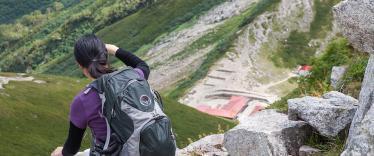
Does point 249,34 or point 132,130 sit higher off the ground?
point 132,130

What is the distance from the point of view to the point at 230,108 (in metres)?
110

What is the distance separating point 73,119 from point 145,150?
122 cm

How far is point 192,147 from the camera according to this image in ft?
58.5

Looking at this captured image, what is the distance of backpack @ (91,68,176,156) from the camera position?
8.32 metres

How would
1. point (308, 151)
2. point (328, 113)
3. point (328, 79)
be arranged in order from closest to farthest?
point (328, 113), point (308, 151), point (328, 79)

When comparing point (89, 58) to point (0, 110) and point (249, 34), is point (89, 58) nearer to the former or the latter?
point (0, 110)

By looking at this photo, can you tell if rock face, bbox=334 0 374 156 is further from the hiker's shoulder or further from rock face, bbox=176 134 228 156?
rock face, bbox=176 134 228 156

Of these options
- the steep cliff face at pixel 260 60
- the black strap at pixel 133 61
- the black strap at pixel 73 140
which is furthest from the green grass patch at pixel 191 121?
the black strap at pixel 73 140

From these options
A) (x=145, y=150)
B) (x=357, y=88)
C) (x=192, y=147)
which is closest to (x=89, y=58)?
(x=145, y=150)

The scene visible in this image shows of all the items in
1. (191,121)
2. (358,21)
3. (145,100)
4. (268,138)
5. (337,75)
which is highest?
(358,21)

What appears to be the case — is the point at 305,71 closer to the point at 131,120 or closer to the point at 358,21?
the point at 358,21

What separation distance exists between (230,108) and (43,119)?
35537 millimetres

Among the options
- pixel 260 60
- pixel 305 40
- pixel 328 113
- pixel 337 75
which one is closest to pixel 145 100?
pixel 328 113

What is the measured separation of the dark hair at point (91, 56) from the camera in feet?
29.0
